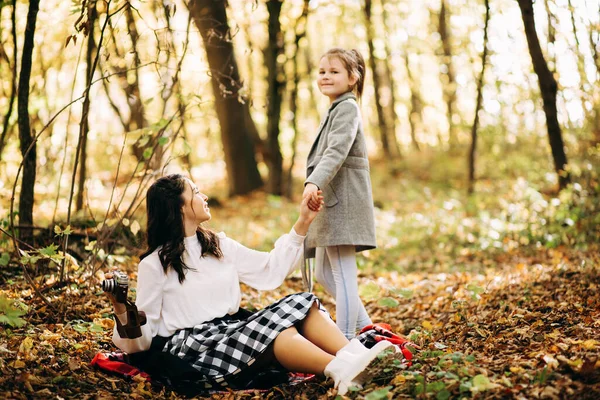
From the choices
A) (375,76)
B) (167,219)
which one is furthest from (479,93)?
→ (167,219)

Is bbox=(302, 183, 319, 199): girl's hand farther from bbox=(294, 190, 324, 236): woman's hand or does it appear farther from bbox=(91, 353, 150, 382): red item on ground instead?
bbox=(91, 353, 150, 382): red item on ground

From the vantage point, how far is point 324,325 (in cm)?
320

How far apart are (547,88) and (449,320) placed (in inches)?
168

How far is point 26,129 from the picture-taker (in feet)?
14.9

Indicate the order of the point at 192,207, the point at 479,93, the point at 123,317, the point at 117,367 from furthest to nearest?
the point at 479,93 < the point at 192,207 < the point at 117,367 < the point at 123,317

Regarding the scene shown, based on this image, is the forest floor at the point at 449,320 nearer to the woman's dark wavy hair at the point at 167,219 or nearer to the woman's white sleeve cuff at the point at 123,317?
the woman's white sleeve cuff at the point at 123,317

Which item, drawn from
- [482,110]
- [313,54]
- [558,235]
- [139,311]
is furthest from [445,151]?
[139,311]

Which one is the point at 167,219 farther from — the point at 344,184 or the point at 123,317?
the point at 344,184

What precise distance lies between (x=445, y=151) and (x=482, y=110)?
3889 millimetres

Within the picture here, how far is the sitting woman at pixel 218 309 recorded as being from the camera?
3049 mm

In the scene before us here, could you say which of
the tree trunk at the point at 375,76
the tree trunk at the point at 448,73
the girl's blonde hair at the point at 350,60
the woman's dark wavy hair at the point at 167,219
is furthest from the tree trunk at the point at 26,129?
the tree trunk at the point at 448,73

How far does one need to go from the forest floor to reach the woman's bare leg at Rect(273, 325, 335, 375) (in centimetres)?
16

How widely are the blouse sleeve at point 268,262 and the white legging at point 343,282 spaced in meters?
0.42

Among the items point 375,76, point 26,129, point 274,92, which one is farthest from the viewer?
point 375,76
